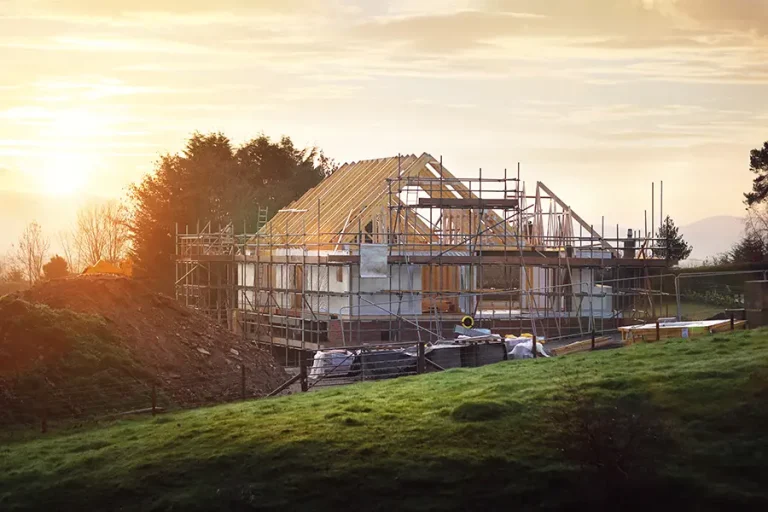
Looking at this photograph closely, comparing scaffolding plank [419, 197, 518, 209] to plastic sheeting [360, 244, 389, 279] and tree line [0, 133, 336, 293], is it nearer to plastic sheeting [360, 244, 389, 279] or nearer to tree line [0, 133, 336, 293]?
plastic sheeting [360, 244, 389, 279]

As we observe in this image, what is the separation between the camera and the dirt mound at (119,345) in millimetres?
22203

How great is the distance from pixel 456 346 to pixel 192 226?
3537cm

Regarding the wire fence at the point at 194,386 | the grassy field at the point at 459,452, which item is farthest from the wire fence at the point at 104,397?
the grassy field at the point at 459,452

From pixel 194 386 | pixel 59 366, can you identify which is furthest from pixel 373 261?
pixel 59 366

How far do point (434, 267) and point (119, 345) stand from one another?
51.0ft

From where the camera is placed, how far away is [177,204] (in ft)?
194

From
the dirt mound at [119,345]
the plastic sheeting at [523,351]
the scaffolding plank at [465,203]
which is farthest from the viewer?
the scaffolding plank at [465,203]

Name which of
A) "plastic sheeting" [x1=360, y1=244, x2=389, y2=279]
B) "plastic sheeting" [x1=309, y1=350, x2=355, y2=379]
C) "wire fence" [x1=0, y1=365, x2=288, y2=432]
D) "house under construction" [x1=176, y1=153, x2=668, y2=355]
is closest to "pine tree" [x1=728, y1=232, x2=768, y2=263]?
"house under construction" [x1=176, y1=153, x2=668, y2=355]

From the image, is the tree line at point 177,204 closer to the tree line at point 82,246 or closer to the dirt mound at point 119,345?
the tree line at point 82,246

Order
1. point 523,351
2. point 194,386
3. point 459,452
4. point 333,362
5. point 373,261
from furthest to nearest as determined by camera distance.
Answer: point 373,261, point 523,351, point 333,362, point 194,386, point 459,452

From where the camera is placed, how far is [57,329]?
23062mm

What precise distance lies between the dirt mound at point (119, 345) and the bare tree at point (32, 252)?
1522 inches

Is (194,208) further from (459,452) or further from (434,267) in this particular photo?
(459,452)

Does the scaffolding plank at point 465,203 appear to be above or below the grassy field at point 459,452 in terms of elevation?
above
